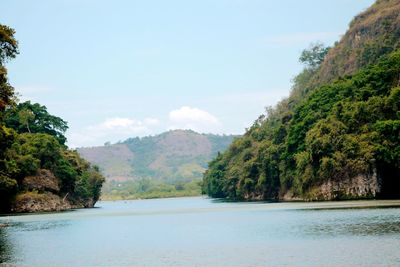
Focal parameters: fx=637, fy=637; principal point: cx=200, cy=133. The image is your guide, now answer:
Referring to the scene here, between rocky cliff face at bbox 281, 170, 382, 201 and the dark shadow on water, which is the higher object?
rocky cliff face at bbox 281, 170, 382, 201

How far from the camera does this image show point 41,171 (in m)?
116

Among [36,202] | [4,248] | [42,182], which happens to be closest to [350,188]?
[36,202]

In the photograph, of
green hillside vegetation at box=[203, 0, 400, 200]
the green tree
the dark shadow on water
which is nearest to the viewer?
the dark shadow on water

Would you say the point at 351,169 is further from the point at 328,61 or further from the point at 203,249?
the point at 328,61

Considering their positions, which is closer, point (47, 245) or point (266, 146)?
point (47, 245)

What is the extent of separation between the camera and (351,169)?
97.4 meters

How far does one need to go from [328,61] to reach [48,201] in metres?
92.7

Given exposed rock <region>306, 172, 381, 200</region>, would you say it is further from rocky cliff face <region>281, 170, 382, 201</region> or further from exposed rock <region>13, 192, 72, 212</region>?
exposed rock <region>13, 192, 72, 212</region>

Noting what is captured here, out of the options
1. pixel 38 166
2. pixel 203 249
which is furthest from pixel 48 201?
pixel 203 249

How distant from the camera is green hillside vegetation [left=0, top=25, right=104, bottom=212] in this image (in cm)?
10781

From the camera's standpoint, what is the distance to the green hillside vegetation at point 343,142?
94.7m

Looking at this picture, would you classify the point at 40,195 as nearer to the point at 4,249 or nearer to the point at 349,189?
the point at 349,189

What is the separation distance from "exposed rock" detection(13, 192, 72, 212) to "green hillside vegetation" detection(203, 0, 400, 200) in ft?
139

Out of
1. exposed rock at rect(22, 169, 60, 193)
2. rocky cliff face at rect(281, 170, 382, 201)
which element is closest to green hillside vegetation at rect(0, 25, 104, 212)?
exposed rock at rect(22, 169, 60, 193)
